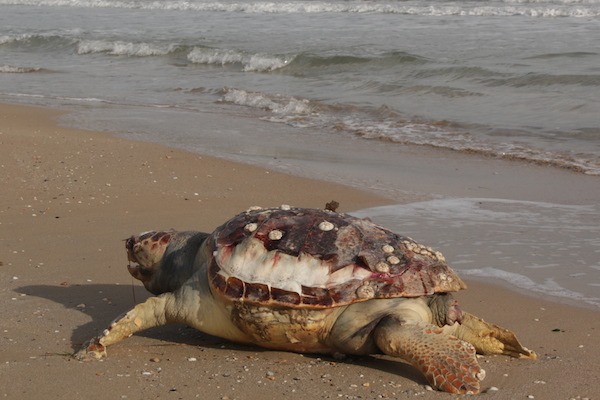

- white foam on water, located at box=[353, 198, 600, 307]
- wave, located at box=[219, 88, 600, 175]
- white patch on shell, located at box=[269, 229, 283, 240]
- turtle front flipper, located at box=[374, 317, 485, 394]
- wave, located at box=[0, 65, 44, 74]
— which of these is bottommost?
wave, located at box=[0, 65, 44, 74]

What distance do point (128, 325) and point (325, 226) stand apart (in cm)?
117

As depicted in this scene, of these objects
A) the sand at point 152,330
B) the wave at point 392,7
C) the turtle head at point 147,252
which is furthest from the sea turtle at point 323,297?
the wave at point 392,7

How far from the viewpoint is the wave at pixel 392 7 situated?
3055 centimetres

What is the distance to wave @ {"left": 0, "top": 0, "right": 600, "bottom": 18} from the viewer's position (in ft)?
100

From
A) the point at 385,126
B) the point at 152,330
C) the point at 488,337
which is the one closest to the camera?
the point at 488,337

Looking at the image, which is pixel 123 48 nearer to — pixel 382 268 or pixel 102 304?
pixel 102 304

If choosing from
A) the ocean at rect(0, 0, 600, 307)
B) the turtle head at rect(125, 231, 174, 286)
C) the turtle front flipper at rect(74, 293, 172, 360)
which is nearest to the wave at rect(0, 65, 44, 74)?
the ocean at rect(0, 0, 600, 307)

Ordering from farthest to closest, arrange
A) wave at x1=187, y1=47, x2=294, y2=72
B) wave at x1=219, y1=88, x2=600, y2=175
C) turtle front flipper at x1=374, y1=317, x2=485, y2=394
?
wave at x1=187, y1=47, x2=294, y2=72 → wave at x1=219, y1=88, x2=600, y2=175 → turtle front flipper at x1=374, y1=317, x2=485, y2=394

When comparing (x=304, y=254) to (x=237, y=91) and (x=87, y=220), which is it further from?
(x=237, y=91)

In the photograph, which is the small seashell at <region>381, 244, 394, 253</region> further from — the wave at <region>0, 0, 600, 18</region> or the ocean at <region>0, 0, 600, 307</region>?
the wave at <region>0, 0, 600, 18</region>

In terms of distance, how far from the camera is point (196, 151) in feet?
36.6

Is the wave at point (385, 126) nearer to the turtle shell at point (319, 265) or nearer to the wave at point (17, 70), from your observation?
the turtle shell at point (319, 265)

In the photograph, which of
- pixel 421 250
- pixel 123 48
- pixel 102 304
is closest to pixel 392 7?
pixel 123 48

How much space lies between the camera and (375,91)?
16.6 meters
